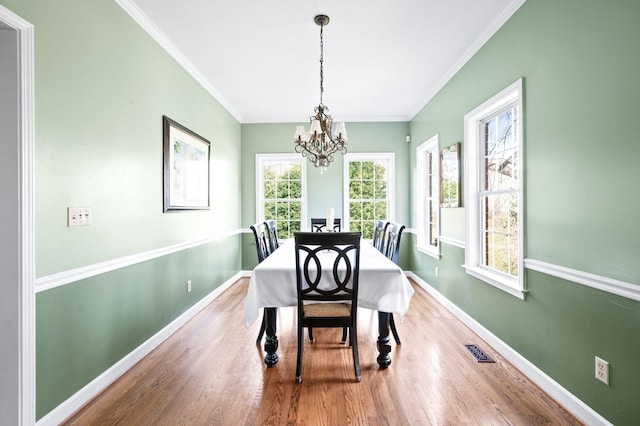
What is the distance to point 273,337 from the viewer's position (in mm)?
2490

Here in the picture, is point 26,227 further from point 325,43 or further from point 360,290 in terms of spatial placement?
point 325,43

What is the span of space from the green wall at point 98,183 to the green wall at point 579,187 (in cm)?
294

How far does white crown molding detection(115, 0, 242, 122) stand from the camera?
8.20 feet

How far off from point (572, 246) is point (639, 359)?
63cm

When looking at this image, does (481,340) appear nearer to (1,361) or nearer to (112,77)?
(1,361)

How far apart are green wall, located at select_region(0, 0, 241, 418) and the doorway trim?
5 centimetres

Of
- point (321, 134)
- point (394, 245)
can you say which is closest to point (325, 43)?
point (321, 134)

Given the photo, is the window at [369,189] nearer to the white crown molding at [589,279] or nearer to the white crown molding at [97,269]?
the white crown molding at [97,269]

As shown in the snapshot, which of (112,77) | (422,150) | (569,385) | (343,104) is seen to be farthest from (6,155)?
(422,150)

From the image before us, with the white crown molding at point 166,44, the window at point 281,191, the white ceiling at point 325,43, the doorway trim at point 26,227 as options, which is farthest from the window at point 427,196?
the doorway trim at point 26,227

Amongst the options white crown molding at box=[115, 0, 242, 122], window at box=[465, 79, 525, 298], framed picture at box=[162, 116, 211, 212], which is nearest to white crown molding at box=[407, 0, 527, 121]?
window at box=[465, 79, 525, 298]

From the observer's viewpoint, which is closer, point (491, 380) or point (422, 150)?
point (491, 380)

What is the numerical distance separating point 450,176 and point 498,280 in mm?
1548

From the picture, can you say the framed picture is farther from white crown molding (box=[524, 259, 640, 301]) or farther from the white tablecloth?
white crown molding (box=[524, 259, 640, 301])
